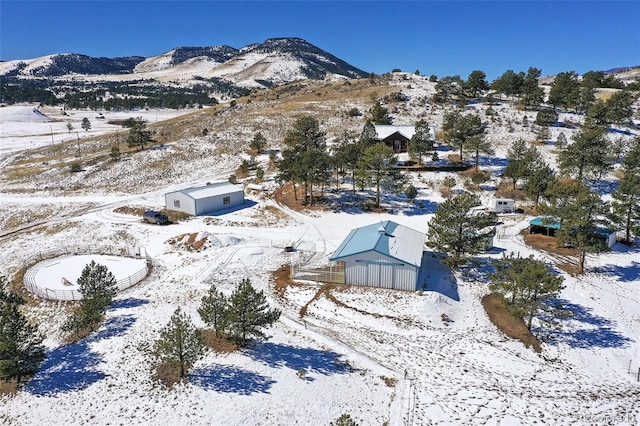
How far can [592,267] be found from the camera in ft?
121

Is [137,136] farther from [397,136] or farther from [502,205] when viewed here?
[502,205]

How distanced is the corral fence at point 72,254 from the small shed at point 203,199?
36.2 feet

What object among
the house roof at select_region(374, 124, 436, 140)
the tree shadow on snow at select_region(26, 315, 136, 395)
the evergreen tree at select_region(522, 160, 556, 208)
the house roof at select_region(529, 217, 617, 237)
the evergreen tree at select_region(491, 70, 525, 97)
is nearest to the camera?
the tree shadow on snow at select_region(26, 315, 136, 395)

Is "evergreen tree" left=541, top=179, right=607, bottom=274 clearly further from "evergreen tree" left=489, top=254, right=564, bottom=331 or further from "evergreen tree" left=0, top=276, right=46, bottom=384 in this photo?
"evergreen tree" left=0, top=276, right=46, bottom=384

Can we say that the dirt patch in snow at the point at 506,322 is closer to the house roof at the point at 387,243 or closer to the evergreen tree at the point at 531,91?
the house roof at the point at 387,243

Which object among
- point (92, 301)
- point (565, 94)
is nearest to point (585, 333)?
point (92, 301)

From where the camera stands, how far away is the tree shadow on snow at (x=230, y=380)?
70.2ft

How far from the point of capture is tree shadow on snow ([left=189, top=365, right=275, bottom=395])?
70.2ft

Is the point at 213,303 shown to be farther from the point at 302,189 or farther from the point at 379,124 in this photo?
the point at 379,124

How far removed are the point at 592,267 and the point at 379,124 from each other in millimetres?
49805

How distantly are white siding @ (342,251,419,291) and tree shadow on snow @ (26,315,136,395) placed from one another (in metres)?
17.3

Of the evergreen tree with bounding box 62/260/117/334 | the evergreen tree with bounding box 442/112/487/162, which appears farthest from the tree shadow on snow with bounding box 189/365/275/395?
the evergreen tree with bounding box 442/112/487/162

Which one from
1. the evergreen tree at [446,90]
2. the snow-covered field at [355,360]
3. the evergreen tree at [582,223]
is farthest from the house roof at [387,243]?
the evergreen tree at [446,90]

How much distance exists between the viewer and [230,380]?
2206 centimetres
